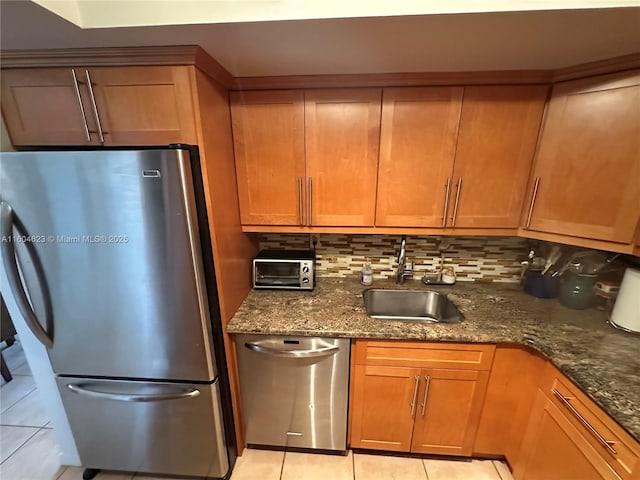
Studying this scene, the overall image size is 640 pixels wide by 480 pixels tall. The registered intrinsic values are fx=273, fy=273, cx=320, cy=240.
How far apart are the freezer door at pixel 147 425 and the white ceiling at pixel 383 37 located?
143 centimetres

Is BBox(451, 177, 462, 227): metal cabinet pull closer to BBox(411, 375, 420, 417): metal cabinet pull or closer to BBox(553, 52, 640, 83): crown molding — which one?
BBox(553, 52, 640, 83): crown molding

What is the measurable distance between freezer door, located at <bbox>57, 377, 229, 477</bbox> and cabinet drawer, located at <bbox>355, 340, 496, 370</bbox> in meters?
0.78

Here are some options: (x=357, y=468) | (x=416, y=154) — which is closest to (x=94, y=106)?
(x=416, y=154)

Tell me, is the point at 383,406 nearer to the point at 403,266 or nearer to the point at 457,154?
the point at 403,266

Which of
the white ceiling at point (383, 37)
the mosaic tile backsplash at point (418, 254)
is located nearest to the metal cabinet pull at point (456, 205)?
the mosaic tile backsplash at point (418, 254)

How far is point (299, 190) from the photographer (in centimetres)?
152

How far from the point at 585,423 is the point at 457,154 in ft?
3.99

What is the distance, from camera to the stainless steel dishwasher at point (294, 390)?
4.44 ft

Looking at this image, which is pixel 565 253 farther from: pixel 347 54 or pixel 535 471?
→ pixel 347 54

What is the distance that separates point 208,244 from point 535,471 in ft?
5.95

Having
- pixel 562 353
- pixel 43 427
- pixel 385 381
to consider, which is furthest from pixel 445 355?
pixel 43 427

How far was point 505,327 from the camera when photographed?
1.32 metres

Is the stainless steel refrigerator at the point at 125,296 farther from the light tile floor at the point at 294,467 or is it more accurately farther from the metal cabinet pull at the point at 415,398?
the metal cabinet pull at the point at 415,398

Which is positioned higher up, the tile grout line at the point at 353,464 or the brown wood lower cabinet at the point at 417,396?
the brown wood lower cabinet at the point at 417,396
